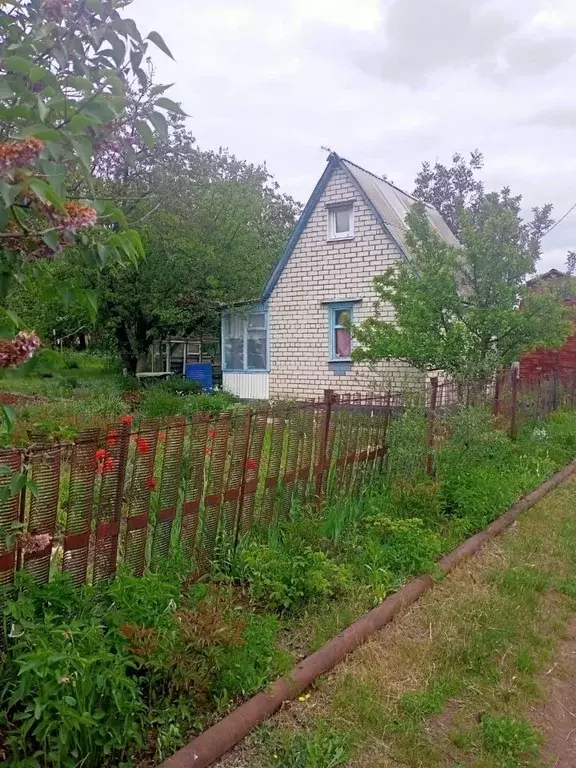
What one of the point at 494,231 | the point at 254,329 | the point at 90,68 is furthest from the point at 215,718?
the point at 254,329

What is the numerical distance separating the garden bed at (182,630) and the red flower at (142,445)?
2.07 ft

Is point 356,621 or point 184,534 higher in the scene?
point 184,534

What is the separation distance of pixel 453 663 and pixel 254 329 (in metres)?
12.5

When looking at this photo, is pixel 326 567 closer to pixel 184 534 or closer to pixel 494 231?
pixel 184 534

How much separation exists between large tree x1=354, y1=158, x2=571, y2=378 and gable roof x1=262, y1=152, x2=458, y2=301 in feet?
14.6

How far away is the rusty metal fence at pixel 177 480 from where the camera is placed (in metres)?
2.58

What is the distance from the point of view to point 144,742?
7.47ft

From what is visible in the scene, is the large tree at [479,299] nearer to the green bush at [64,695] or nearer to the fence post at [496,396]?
the fence post at [496,396]

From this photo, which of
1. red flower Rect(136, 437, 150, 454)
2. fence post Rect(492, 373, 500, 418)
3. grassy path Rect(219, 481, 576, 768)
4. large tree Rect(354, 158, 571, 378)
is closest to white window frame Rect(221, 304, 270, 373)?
large tree Rect(354, 158, 571, 378)

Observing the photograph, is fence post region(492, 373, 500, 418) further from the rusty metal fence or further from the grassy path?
the grassy path

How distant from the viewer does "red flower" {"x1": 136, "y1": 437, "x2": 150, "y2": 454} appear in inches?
122

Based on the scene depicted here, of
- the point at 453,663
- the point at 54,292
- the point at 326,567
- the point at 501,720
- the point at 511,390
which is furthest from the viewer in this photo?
the point at 511,390

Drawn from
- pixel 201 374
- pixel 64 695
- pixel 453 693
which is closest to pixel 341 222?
pixel 201 374

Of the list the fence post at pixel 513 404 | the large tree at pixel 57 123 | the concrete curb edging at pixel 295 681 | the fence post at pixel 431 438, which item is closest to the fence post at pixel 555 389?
the fence post at pixel 513 404
